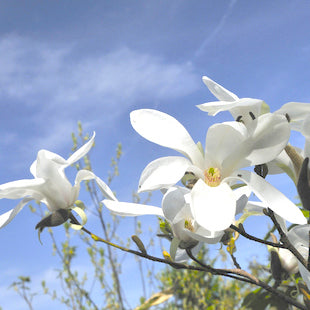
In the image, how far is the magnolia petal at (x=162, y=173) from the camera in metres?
0.64

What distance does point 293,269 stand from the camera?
999mm

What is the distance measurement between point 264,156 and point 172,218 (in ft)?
0.59

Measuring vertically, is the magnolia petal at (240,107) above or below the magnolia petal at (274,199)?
above

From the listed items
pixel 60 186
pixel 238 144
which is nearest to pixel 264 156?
pixel 238 144

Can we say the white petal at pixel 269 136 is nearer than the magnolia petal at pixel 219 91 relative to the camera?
Yes

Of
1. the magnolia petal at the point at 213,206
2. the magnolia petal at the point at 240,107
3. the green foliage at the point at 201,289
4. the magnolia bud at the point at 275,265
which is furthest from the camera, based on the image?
the green foliage at the point at 201,289

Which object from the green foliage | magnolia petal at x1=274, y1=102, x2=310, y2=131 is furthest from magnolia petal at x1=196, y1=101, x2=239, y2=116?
the green foliage

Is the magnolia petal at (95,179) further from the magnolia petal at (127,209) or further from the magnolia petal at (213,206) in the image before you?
the magnolia petal at (213,206)

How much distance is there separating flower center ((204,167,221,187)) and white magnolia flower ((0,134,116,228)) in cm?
18

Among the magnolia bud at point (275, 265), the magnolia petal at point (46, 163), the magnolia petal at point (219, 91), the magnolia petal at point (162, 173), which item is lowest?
the magnolia bud at point (275, 265)

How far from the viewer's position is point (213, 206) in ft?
1.94

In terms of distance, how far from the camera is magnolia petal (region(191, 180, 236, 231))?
56 centimetres

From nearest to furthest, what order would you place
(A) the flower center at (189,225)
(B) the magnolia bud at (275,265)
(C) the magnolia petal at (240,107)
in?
(C) the magnolia petal at (240,107) → (A) the flower center at (189,225) → (B) the magnolia bud at (275,265)

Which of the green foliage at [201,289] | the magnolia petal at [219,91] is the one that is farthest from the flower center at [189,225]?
the green foliage at [201,289]
